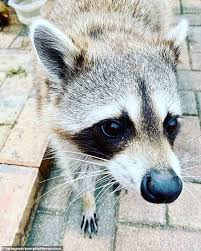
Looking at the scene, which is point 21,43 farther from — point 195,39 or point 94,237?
point 94,237

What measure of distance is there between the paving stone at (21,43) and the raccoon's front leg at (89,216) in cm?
253

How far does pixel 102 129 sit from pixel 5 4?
414cm

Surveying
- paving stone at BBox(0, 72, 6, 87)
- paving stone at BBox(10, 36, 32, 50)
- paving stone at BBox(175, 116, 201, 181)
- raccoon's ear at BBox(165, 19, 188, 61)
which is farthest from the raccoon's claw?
paving stone at BBox(10, 36, 32, 50)

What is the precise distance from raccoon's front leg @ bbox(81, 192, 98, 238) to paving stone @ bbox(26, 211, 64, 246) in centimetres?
19

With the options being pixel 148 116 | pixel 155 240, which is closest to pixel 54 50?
pixel 148 116

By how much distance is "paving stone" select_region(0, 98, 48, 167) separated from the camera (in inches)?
126

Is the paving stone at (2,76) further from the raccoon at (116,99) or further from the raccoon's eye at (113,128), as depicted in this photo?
the raccoon's eye at (113,128)

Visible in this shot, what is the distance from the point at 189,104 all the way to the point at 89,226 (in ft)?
5.82

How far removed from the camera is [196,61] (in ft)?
14.4

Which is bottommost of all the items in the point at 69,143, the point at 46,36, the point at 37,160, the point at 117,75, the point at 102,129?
the point at 37,160

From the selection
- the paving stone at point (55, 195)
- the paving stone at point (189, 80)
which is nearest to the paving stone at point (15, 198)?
the paving stone at point (55, 195)

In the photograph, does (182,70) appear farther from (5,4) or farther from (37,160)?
(5,4)

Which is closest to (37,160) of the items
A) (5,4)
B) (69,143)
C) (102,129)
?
(69,143)

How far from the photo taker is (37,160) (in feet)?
10.4
